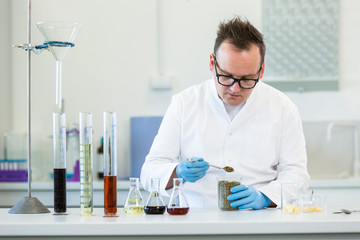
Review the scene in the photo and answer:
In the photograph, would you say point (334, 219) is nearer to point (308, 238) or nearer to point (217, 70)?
point (308, 238)

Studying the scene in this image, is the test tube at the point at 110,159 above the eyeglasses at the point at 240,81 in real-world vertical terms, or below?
below

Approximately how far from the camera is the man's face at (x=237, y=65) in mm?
2387

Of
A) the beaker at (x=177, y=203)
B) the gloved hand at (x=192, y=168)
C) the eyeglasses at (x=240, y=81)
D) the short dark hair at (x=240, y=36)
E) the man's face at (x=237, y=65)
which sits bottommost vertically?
the beaker at (x=177, y=203)

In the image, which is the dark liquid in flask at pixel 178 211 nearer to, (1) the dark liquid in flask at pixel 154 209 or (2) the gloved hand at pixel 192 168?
(1) the dark liquid in flask at pixel 154 209

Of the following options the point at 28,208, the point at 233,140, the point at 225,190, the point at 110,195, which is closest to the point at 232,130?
the point at 233,140

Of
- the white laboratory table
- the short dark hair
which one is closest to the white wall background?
the short dark hair

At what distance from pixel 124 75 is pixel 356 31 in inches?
63.1

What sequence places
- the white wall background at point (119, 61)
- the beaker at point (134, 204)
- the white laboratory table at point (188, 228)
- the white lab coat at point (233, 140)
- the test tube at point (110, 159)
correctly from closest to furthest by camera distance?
the white laboratory table at point (188, 228), the test tube at point (110, 159), the beaker at point (134, 204), the white lab coat at point (233, 140), the white wall background at point (119, 61)

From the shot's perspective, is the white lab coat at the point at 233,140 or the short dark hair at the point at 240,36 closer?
the short dark hair at the point at 240,36

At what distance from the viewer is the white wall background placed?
4047mm

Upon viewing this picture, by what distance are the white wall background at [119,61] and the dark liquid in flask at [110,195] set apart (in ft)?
6.97

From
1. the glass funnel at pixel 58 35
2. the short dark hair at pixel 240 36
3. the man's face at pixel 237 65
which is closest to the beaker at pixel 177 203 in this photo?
the glass funnel at pixel 58 35

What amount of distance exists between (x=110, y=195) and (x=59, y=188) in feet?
0.60

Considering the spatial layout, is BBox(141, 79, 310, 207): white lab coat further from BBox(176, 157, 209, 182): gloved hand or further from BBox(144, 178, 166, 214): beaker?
BBox(144, 178, 166, 214): beaker
